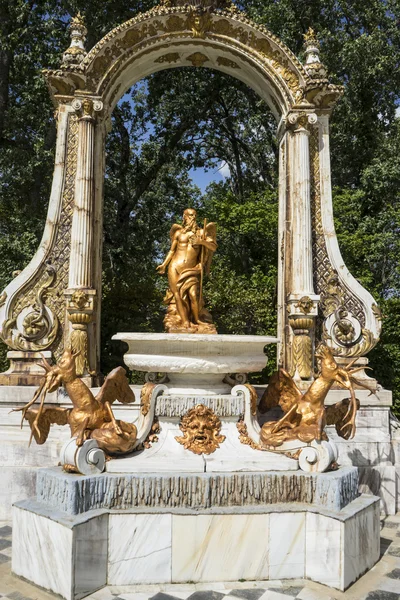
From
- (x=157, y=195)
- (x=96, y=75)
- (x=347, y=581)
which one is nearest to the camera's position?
(x=347, y=581)

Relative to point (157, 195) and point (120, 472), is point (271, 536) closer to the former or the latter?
point (120, 472)

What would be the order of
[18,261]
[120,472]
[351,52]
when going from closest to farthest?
1. [120,472]
2. [18,261]
3. [351,52]

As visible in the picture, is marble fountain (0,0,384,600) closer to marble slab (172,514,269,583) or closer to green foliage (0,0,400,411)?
marble slab (172,514,269,583)

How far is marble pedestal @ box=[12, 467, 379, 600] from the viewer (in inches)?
186

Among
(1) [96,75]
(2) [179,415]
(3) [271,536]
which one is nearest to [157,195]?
(1) [96,75]

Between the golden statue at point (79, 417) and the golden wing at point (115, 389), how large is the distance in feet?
0.34

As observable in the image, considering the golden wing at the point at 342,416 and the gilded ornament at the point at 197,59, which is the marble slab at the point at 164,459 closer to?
the golden wing at the point at 342,416

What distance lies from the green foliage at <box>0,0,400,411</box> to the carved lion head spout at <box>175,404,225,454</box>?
24.5 feet

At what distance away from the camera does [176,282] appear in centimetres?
796

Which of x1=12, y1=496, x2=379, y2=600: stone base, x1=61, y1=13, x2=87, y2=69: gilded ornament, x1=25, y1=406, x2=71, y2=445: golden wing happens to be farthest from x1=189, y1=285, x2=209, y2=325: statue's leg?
x1=61, y1=13, x2=87, y2=69: gilded ornament

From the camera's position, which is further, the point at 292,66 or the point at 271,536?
the point at 292,66

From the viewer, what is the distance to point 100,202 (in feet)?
28.9

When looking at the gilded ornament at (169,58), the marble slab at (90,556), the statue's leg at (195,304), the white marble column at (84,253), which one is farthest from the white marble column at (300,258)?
the marble slab at (90,556)

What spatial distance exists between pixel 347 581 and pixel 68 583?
8.50 ft
